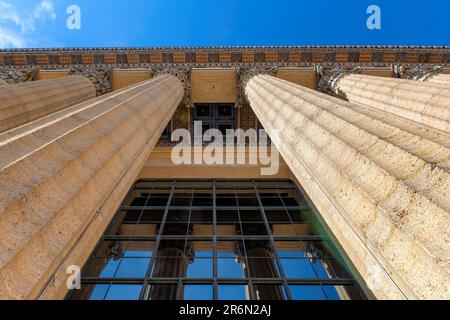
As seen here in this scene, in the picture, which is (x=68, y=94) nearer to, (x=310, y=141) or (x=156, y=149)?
(x=156, y=149)

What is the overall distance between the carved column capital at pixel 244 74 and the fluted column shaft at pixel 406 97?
5.81 metres

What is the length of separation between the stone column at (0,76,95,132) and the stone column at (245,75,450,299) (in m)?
10.9

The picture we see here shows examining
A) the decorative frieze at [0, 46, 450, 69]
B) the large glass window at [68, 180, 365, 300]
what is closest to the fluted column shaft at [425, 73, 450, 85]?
the decorative frieze at [0, 46, 450, 69]

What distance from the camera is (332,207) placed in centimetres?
586

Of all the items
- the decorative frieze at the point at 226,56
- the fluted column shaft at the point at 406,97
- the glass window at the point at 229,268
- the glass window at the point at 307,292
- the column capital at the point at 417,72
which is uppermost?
the decorative frieze at the point at 226,56

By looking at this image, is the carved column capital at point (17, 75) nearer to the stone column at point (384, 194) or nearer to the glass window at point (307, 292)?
the stone column at point (384, 194)

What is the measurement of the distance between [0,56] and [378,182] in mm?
29967

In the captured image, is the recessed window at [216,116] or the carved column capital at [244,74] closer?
the carved column capital at [244,74]

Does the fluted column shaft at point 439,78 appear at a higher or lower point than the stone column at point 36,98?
higher

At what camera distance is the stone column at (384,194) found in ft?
12.1

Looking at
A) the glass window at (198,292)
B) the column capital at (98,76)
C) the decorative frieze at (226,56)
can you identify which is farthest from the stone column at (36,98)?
the glass window at (198,292)

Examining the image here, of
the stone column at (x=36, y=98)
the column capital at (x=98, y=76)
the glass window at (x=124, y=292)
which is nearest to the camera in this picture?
the glass window at (x=124, y=292)

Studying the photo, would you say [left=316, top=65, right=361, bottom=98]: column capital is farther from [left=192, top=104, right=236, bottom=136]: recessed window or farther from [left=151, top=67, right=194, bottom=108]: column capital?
[left=151, top=67, right=194, bottom=108]: column capital
